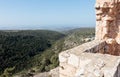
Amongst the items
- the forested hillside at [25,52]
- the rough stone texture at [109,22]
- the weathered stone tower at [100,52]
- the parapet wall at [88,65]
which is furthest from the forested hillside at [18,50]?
the parapet wall at [88,65]

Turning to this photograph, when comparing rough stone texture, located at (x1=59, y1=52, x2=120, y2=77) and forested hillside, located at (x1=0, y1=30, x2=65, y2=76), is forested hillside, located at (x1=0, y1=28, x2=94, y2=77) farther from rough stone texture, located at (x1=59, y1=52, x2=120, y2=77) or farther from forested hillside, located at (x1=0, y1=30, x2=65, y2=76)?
rough stone texture, located at (x1=59, y1=52, x2=120, y2=77)

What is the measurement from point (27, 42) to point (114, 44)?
78.2m

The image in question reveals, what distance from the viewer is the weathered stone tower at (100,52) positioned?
3.48 m

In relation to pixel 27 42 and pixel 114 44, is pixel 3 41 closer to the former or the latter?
pixel 27 42

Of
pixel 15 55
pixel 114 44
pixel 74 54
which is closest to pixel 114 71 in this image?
pixel 74 54

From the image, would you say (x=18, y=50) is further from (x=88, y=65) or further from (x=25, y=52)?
(x=88, y=65)

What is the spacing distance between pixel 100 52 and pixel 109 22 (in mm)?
1540

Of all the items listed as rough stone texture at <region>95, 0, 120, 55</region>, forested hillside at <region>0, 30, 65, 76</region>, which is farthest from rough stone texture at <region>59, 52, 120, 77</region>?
forested hillside at <region>0, 30, 65, 76</region>

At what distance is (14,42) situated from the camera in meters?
77.7

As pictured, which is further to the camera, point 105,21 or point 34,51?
point 34,51

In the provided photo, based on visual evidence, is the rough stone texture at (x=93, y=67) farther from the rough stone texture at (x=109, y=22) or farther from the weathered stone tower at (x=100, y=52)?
the rough stone texture at (x=109, y=22)

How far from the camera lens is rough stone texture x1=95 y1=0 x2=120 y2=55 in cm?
677

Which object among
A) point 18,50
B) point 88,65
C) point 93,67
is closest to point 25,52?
point 18,50

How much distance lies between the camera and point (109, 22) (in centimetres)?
695
